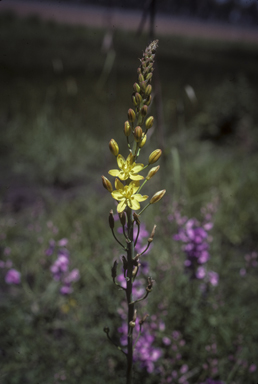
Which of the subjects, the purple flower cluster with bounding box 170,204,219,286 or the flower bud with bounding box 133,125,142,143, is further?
the purple flower cluster with bounding box 170,204,219,286

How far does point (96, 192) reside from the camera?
4.34 metres

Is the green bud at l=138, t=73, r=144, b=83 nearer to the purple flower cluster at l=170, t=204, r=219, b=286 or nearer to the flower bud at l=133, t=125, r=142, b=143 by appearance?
the flower bud at l=133, t=125, r=142, b=143

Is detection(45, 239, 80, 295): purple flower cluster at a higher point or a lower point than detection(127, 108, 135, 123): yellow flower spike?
lower

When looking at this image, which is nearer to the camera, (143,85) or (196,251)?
(143,85)

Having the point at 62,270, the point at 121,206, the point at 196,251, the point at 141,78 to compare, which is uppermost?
the point at 141,78

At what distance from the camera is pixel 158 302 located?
7.12 ft

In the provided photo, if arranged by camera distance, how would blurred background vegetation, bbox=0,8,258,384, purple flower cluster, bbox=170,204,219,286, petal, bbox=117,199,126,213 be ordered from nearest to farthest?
petal, bbox=117,199,126,213, purple flower cluster, bbox=170,204,219,286, blurred background vegetation, bbox=0,8,258,384

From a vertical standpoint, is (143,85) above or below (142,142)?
above

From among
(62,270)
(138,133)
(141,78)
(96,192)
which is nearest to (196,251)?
(62,270)

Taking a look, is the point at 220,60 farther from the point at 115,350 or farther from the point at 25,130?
the point at 115,350

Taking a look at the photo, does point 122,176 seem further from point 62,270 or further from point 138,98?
point 62,270

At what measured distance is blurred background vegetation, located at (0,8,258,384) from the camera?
6.59 feet

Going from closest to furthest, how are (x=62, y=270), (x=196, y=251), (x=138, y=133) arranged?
(x=138, y=133) → (x=196, y=251) → (x=62, y=270)

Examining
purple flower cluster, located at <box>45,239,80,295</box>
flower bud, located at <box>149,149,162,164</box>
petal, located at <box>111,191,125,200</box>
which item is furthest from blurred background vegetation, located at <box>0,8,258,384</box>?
petal, located at <box>111,191,125,200</box>
